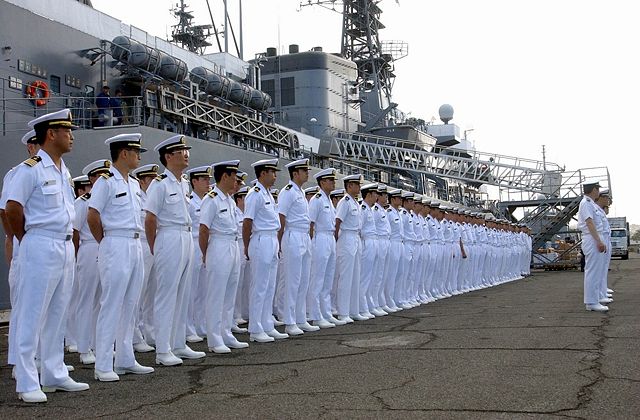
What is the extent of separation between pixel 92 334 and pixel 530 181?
2472 cm

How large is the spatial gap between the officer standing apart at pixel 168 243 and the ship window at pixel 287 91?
22.9 m

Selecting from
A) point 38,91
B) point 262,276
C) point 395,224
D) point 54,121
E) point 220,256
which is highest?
point 38,91

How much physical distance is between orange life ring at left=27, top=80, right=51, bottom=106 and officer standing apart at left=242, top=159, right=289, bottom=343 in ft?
23.0

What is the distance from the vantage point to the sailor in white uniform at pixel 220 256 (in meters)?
6.51

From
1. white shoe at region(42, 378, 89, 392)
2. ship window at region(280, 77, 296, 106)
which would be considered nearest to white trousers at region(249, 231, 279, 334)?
white shoe at region(42, 378, 89, 392)

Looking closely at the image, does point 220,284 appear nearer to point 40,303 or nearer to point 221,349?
point 221,349

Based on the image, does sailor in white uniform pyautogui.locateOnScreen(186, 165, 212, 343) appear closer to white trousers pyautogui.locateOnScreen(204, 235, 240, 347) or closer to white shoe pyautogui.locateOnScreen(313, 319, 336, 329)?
white trousers pyautogui.locateOnScreen(204, 235, 240, 347)

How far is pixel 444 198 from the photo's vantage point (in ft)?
117

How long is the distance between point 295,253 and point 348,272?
1427 mm

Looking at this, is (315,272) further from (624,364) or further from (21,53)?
(21,53)

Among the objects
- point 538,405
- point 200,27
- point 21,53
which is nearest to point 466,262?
point 21,53

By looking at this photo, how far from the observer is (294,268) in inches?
307

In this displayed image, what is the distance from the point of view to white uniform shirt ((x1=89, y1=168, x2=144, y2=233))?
16.8 feet

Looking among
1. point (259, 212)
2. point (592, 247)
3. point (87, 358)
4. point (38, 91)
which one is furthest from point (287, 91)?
point (87, 358)
